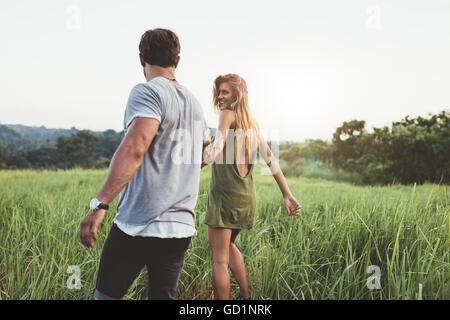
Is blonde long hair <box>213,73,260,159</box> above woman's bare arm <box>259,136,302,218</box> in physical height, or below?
above

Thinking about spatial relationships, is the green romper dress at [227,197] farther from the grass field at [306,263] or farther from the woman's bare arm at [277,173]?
the grass field at [306,263]

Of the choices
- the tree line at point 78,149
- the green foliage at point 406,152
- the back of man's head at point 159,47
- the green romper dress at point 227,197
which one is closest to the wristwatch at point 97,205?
the back of man's head at point 159,47

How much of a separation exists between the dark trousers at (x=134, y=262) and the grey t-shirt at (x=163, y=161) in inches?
3.7

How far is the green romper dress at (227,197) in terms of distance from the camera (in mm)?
2113

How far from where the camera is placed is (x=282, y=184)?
240 centimetres

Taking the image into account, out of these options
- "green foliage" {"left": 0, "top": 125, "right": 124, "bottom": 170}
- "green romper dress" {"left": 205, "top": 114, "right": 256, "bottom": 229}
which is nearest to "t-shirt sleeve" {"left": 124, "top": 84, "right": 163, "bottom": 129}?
"green romper dress" {"left": 205, "top": 114, "right": 256, "bottom": 229}

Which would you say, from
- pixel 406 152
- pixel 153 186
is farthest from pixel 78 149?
pixel 153 186

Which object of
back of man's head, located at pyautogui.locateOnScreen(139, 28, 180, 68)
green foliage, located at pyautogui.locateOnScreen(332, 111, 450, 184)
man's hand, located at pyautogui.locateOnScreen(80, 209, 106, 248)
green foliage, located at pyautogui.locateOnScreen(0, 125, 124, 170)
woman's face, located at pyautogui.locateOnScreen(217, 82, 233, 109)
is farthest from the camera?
green foliage, located at pyautogui.locateOnScreen(0, 125, 124, 170)

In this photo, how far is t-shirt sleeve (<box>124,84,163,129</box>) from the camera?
1.43m

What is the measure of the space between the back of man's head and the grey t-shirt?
0.39 feet

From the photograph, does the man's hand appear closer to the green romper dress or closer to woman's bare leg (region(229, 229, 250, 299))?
the green romper dress

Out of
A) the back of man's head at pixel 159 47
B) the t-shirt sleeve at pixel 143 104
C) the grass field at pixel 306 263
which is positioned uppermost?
the back of man's head at pixel 159 47
